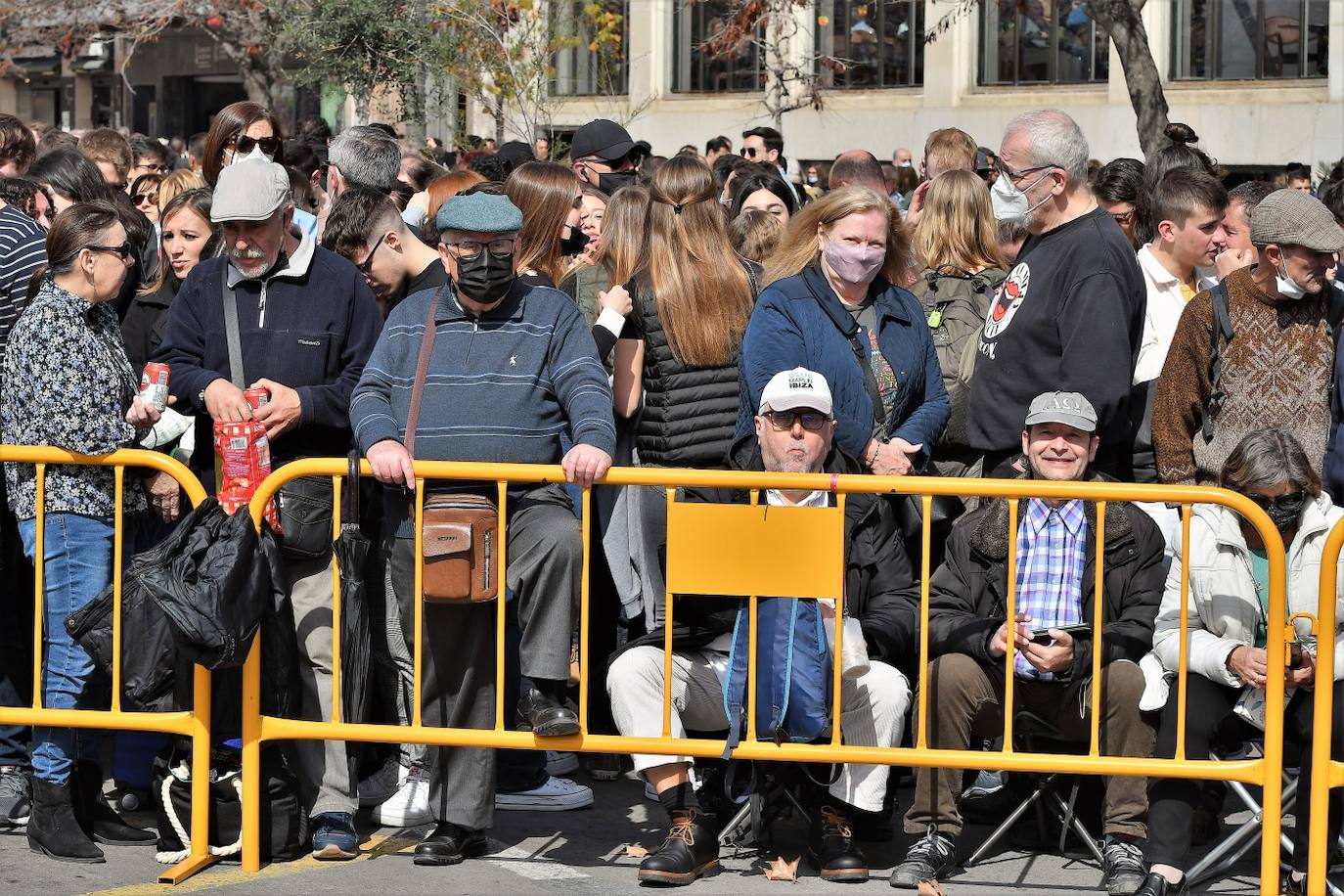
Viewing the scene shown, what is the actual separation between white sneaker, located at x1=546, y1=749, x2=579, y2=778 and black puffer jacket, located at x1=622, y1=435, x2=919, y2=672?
1.09 m

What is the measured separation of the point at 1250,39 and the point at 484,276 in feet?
71.7

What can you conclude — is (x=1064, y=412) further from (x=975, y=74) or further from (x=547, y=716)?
(x=975, y=74)

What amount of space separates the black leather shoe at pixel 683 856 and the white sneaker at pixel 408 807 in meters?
0.91

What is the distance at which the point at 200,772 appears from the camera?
18.3ft

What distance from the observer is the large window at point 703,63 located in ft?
98.9

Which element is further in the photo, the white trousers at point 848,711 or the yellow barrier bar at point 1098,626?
Result: the white trousers at point 848,711

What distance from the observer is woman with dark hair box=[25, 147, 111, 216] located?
25.1 feet

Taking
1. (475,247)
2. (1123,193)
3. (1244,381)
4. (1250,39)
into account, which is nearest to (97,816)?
(475,247)

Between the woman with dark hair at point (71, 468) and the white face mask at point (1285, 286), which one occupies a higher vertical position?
the white face mask at point (1285, 286)

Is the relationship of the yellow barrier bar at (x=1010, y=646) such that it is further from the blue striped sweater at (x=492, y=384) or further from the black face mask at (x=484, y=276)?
the black face mask at (x=484, y=276)

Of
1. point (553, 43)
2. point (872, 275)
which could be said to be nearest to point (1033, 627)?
point (872, 275)

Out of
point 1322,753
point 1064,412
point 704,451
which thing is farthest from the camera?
point 704,451

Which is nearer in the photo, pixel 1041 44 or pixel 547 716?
pixel 547 716

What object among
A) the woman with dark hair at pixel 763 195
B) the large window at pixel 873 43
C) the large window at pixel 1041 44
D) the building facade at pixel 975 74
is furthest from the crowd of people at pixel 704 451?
the large window at pixel 873 43
